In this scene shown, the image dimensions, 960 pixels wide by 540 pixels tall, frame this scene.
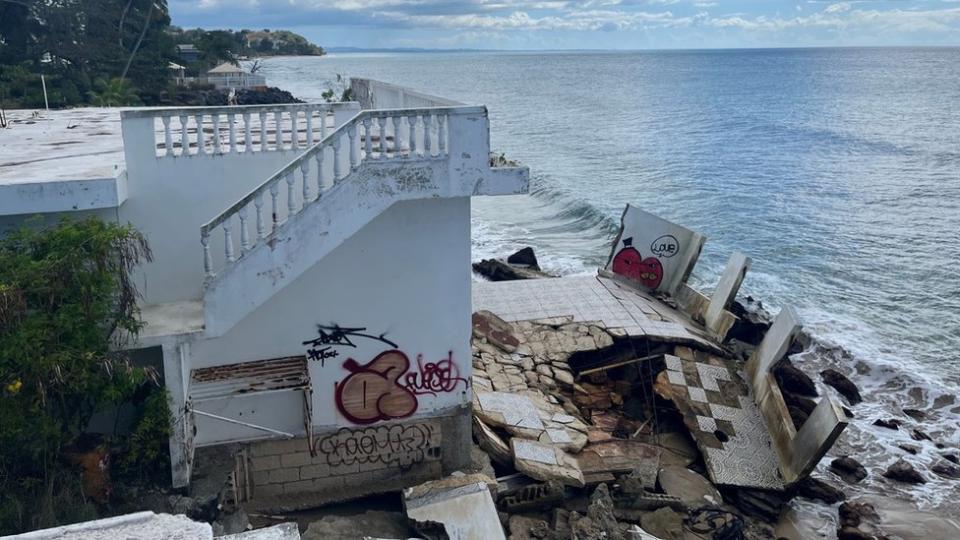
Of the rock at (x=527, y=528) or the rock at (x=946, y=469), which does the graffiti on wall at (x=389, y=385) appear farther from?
the rock at (x=946, y=469)

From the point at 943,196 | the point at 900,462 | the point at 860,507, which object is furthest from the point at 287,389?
the point at 943,196

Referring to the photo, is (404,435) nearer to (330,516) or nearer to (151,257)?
(330,516)

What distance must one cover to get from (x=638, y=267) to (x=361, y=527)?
1224 centimetres

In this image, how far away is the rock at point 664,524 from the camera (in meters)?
11.8

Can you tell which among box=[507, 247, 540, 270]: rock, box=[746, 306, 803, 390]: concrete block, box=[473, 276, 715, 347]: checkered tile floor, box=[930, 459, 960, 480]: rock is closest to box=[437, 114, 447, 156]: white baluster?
box=[473, 276, 715, 347]: checkered tile floor

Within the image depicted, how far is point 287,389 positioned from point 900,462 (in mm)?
13228

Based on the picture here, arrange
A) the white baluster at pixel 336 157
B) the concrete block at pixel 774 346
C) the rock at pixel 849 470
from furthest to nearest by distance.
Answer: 1. the rock at pixel 849 470
2. the concrete block at pixel 774 346
3. the white baluster at pixel 336 157

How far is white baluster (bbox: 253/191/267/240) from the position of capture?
369 inches

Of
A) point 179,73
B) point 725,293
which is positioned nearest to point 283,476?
point 725,293

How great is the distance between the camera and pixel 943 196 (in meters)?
43.0

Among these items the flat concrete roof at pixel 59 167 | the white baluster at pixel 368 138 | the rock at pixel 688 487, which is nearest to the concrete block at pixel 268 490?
the flat concrete roof at pixel 59 167

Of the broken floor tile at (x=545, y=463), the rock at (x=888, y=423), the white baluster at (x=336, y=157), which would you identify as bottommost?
the rock at (x=888, y=423)

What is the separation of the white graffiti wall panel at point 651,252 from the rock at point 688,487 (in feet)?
24.3

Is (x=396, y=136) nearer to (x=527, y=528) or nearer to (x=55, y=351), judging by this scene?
(x=55, y=351)
